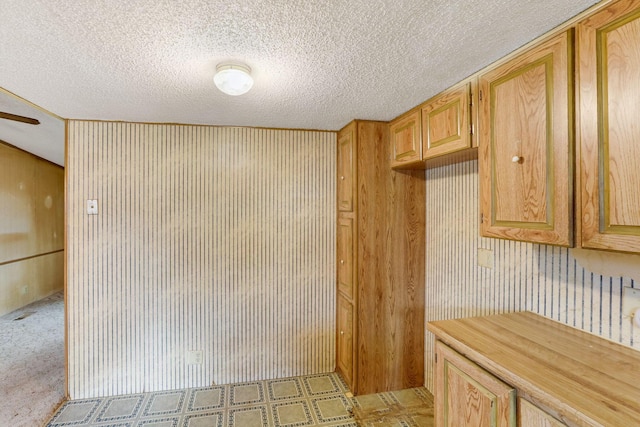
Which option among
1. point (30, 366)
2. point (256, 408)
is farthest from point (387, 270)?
point (30, 366)

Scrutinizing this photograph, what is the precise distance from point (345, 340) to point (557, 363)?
5.88 feet

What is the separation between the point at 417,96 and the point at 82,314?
294 cm

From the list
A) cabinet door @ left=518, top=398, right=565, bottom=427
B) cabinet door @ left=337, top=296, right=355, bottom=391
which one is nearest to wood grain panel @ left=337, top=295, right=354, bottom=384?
cabinet door @ left=337, top=296, right=355, bottom=391

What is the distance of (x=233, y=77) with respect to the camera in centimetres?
162

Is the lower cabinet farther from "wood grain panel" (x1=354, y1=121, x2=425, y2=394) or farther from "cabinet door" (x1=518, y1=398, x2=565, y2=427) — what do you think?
"wood grain panel" (x1=354, y1=121, x2=425, y2=394)

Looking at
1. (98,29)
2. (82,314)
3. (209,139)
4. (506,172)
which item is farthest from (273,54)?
(82,314)

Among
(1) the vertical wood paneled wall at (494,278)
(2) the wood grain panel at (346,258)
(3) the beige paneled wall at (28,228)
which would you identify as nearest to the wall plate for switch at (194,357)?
(2) the wood grain panel at (346,258)

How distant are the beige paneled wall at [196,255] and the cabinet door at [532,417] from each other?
192 centimetres

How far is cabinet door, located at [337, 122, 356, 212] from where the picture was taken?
2.63 metres

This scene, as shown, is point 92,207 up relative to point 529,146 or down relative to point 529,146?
down

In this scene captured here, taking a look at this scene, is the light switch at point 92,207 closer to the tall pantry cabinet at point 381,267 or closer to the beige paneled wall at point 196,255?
the beige paneled wall at point 196,255

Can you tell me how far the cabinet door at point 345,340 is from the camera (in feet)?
8.79

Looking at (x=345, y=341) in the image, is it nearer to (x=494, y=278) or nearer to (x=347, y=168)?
(x=494, y=278)

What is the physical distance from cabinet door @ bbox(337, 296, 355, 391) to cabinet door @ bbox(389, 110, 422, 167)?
123cm
